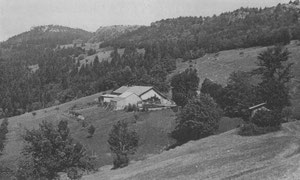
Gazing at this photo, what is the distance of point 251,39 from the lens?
139250 millimetres

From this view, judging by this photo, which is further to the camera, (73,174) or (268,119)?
(268,119)

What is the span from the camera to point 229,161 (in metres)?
37.7

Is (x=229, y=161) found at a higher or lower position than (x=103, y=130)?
higher

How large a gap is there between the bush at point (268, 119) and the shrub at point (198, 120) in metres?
7.45

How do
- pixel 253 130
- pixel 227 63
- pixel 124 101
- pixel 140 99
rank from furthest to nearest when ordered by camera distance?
pixel 227 63 < pixel 140 99 < pixel 124 101 < pixel 253 130

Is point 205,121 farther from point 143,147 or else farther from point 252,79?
point 252,79

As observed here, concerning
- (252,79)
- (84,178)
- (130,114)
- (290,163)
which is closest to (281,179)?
(290,163)

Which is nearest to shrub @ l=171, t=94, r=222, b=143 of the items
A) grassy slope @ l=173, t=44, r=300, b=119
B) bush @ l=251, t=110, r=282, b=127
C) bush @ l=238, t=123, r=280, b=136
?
bush @ l=238, t=123, r=280, b=136

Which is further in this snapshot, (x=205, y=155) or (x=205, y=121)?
(x=205, y=121)

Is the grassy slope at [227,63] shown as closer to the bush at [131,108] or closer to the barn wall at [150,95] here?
the barn wall at [150,95]

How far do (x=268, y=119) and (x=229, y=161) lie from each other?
13705 mm

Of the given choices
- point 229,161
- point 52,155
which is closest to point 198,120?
point 229,161

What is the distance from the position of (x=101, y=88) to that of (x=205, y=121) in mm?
86173

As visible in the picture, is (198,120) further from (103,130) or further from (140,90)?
(140,90)
